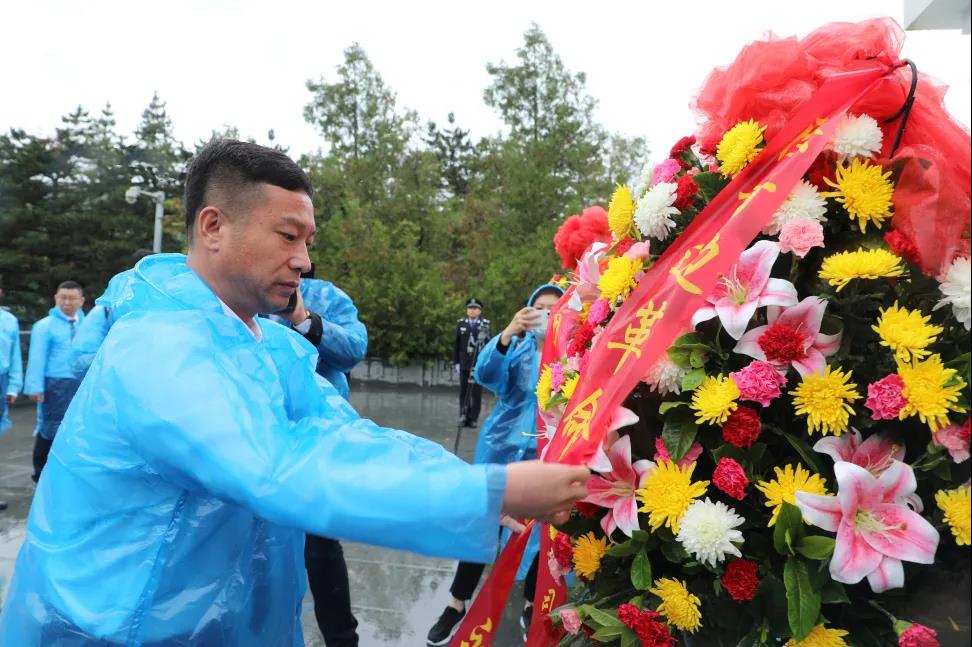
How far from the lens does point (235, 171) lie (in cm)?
168

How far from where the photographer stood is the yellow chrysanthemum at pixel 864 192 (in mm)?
1366

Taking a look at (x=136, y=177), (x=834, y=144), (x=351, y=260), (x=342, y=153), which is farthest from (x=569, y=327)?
(x=136, y=177)

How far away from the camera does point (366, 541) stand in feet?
4.12

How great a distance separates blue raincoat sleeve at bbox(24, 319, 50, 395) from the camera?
20.8ft

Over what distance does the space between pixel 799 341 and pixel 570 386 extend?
0.59 meters

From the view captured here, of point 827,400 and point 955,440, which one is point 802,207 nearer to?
point 827,400

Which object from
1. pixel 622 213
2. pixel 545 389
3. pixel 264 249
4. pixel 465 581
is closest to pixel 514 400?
pixel 465 581

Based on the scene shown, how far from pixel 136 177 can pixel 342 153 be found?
11364mm

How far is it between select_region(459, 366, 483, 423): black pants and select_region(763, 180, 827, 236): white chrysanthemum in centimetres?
639

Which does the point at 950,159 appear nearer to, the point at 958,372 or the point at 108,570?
the point at 958,372

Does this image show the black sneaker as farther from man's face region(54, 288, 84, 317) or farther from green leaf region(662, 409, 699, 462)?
man's face region(54, 288, 84, 317)

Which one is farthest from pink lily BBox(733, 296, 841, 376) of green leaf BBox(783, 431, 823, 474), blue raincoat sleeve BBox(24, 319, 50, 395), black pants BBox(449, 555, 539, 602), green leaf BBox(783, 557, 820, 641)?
blue raincoat sleeve BBox(24, 319, 50, 395)

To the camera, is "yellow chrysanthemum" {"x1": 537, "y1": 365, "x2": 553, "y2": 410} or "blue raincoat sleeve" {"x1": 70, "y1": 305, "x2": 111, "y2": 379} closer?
"yellow chrysanthemum" {"x1": 537, "y1": 365, "x2": 553, "y2": 410}

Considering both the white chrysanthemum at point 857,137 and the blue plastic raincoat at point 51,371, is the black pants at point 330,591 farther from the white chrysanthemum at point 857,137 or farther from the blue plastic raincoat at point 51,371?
the blue plastic raincoat at point 51,371
